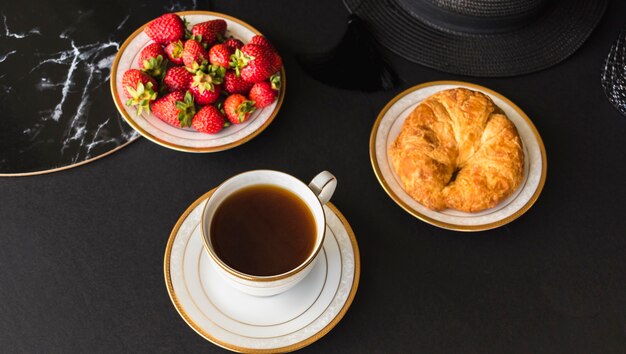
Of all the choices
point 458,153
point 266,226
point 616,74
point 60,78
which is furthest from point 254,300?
point 616,74

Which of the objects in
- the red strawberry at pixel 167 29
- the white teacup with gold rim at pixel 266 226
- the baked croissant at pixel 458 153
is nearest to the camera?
the white teacup with gold rim at pixel 266 226

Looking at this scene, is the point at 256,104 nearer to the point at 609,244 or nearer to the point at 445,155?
the point at 445,155

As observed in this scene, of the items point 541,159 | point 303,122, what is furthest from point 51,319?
point 541,159

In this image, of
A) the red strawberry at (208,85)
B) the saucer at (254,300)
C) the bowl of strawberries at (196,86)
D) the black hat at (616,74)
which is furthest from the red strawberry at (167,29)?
the black hat at (616,74)

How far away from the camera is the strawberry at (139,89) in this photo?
99 cm

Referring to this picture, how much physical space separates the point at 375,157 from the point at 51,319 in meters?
0.57

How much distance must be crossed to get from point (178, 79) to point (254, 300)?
407 mm

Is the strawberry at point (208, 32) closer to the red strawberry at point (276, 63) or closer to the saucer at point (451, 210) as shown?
the red strawberry at point (276, 63)

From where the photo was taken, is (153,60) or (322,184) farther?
(153,60)

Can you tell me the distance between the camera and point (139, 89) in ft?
3.26

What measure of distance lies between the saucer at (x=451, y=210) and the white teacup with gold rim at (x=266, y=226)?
0.18m

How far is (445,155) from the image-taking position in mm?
973

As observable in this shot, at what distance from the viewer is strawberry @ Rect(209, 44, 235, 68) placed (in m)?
1.02

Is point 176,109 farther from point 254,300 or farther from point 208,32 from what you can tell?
point 254,300
